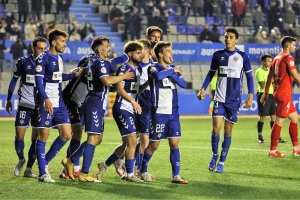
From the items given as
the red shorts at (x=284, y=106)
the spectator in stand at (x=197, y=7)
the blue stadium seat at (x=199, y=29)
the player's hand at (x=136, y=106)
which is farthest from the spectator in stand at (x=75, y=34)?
the player's hand at (x=136, y=106)

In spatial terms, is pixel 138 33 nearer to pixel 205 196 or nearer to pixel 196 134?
pixel 196 134

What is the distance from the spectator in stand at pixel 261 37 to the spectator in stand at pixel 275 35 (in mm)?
208

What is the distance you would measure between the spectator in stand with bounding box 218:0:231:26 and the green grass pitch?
17.8 meters

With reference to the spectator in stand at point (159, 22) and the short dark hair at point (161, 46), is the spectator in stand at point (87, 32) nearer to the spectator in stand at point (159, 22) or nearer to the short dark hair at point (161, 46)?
the spectator in stand at point (159, 22)

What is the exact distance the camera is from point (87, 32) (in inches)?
1120

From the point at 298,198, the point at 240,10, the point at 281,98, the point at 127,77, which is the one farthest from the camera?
the point at 240,10

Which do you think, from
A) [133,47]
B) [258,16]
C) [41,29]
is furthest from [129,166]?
[258,16]

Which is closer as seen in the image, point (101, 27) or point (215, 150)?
point (215, 150)

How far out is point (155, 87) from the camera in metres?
9.46

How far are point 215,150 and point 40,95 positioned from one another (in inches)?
121

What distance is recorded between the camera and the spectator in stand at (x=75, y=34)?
28016 millimetres

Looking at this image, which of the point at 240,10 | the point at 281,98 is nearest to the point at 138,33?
the point at 240,10

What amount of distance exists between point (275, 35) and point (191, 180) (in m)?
22.8

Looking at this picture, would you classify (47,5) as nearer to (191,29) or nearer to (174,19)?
(174,19)
